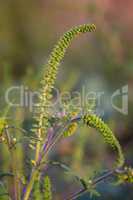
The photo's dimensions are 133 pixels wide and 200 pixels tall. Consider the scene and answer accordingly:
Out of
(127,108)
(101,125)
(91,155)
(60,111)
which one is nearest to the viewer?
(101,125)

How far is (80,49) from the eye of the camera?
3.93 meters

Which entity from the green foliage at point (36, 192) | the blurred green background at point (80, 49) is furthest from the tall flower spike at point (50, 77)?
the blurred green background at point (80, 49)

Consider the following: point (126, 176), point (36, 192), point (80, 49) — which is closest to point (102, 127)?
point (126, 176)

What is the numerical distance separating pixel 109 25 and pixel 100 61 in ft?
1.44

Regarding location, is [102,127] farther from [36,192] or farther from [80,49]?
[80,49]

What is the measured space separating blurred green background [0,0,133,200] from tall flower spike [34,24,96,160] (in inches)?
58.5

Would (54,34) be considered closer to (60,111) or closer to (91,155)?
(91,155)

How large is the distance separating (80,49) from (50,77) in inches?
125

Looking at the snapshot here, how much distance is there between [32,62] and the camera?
376 centimetres

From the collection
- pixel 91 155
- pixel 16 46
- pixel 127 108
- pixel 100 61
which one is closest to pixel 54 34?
pixel 16 46

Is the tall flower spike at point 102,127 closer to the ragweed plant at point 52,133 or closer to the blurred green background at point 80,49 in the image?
the ragweed plant at point 52,133

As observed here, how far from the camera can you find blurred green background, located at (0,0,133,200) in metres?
2.82

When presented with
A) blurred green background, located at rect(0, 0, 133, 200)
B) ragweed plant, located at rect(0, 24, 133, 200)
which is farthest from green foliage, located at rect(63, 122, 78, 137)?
blurred green background, located at rect(0, 0, 133, 200)

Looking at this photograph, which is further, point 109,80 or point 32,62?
point 32,62
